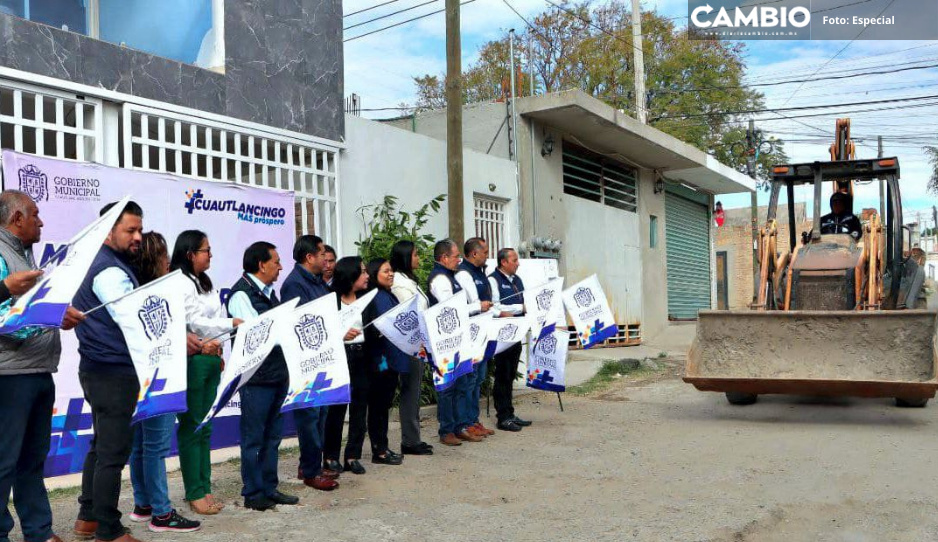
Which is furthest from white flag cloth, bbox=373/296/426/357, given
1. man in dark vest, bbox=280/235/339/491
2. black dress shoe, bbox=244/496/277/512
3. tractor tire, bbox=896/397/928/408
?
tractor tire, bbox=896/397/928/408

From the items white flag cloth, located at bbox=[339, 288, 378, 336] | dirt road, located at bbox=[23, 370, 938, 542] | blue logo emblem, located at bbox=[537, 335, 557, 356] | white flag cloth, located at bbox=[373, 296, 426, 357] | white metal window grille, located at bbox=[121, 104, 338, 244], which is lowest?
dirt road, located at bbox=[23, 370, 938, 542]

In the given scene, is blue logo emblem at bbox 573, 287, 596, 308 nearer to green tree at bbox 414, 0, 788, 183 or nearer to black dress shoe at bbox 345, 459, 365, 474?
black dress shoe at bbox 345, 459, 365, 474

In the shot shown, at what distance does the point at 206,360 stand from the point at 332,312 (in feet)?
2.81

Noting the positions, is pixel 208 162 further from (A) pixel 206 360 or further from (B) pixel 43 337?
(B) pixel 43 337

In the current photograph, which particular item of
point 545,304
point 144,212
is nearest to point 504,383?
point 545,304

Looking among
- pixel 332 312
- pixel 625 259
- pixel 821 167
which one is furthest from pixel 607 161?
pixel 332 312

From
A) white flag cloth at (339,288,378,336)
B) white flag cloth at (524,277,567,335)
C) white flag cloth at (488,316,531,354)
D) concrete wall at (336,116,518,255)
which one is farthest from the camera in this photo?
concrete wall at (336,116,518,255)

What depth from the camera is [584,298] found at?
888cm

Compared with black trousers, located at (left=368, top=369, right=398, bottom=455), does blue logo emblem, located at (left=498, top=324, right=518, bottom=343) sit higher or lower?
higher

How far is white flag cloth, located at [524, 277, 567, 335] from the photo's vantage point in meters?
8.53

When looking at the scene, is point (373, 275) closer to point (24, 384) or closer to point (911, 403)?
point (24, 384)

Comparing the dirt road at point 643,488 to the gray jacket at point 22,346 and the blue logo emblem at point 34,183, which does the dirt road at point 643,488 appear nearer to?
the gray jacket at point 22,346

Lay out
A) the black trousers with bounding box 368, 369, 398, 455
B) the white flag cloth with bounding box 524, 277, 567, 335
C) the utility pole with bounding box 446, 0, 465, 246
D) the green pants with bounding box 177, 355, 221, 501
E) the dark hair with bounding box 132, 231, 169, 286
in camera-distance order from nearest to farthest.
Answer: the dark hair with bounding box 132, 231, 169, 286, the green pants with bounding box 177, 355, 221, 501, the black trousers with bounding box 368, 369, 398, 455, the white flag cloth with bounding box 524, 277, 567, 335, the utility pole with bounding box 446, 0, 465, 246

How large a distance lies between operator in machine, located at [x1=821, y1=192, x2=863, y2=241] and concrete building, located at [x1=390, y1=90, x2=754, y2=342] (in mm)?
4433
